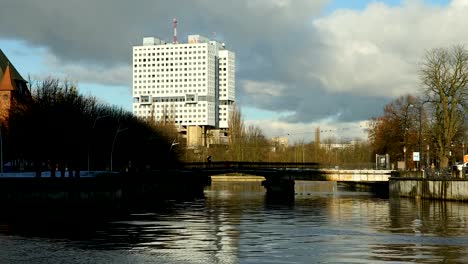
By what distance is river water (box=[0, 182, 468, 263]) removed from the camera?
31.1 metres

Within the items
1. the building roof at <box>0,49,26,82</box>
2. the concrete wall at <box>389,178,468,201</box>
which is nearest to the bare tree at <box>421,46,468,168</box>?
the concrete wall at <box>389,178,468,201</box>

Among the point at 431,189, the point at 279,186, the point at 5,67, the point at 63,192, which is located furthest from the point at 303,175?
the point at 5,67

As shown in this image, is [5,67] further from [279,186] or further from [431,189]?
[431,189]

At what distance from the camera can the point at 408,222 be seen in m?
53.0

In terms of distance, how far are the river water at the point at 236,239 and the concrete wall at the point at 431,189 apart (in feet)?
83.9

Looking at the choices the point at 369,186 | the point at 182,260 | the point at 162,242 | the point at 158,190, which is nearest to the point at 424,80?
the point at 158,190

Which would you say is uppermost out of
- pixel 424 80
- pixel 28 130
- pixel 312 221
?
pixel 424 80

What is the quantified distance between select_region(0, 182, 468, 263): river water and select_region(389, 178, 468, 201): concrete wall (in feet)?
83.9

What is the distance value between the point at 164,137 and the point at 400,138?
154 ft

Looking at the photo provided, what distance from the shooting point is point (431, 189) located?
3551 inches

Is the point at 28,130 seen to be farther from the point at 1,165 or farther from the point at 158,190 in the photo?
the point at 158,190

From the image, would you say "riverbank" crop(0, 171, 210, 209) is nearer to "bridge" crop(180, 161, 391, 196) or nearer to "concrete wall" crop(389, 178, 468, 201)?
"concrete wall" crop(389, 178, 468, 201)

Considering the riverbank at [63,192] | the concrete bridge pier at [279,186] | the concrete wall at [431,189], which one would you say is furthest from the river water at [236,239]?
the concrete bridge pier at [279,186]

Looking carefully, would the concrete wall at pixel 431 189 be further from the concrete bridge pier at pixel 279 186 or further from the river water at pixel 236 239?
the river water at pixel 236 239
